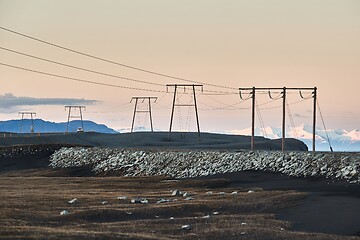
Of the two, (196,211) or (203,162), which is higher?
(203,162)

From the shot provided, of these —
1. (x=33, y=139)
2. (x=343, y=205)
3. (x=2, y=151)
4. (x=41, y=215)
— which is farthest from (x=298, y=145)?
(x=41, y=215)

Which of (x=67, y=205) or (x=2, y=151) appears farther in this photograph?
(x=2, y=151)

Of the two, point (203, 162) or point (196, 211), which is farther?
point (203, 162)

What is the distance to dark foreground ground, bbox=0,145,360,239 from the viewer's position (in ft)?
100

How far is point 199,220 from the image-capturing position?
34.5 m

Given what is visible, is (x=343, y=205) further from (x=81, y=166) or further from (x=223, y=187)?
(x=81, y=166)

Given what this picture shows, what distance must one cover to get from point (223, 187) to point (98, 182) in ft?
36.3

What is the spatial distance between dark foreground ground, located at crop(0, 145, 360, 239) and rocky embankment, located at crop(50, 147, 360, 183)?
5.98 feet

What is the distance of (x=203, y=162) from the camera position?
65.8 m

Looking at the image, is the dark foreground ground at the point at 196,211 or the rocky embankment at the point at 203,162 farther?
the rocky embankment at the point at 203,162

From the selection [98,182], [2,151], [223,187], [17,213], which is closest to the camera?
[17,213]

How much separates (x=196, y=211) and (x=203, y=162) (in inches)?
1098

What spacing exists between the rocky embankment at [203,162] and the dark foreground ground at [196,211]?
182cm

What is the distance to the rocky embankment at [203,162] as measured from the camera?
53.1m
